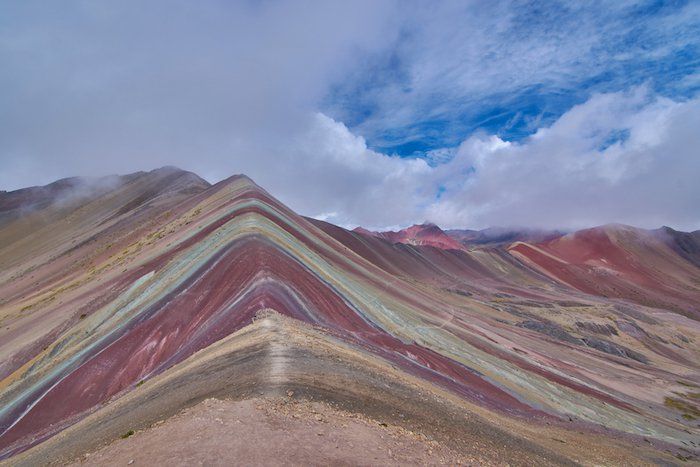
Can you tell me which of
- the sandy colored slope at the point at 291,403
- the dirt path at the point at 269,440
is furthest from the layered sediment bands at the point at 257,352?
the dirt path at the point at 269,440

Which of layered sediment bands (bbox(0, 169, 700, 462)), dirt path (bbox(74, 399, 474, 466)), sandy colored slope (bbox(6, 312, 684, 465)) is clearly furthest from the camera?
layered sediment bands (bbox(0, 169, 700, 462))

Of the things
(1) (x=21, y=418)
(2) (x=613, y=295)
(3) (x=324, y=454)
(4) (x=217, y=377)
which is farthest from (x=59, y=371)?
(2) (x=613, y=295)

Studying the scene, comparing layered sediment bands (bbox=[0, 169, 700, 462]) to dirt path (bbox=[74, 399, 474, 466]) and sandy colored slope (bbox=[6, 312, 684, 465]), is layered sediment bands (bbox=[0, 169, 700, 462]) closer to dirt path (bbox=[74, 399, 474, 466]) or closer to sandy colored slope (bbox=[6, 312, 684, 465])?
sandy colored slope (bbox=[6, 312, 684, 465])

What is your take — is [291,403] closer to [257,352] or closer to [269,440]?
[269,440]

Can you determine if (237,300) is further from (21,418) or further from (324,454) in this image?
(324,454)

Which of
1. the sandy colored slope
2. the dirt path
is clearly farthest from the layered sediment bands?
the dirt path

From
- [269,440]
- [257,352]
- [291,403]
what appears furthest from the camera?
[257,352]

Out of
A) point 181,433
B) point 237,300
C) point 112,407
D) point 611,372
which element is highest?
point 237,300

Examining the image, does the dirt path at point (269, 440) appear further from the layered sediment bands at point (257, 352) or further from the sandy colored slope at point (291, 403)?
the layered sediment bands at point (257, 352)

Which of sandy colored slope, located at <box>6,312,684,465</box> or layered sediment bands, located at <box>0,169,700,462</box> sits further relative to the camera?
layered sediment bands, located at <box>0,169,700,462</box>

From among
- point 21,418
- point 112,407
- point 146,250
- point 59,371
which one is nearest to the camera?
point 112,407

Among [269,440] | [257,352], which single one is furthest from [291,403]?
[257,352]
